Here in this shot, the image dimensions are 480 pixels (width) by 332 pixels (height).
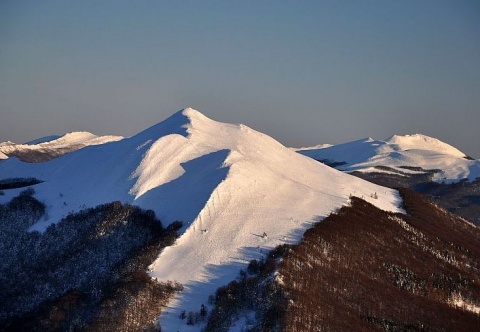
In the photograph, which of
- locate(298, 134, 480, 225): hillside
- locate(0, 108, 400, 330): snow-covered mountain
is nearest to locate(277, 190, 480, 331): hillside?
locate(0, 108, 400, 330): snow-covered mountain

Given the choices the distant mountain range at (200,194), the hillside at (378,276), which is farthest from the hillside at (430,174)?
the hillside at (378,276)

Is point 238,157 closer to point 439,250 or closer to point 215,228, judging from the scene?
point 215,228

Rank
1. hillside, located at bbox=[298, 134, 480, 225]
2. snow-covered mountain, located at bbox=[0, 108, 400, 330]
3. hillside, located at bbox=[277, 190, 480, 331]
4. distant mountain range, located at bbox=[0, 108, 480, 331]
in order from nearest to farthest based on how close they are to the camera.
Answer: hillside, located at bbox=[277, 190, 480, 331] < distant mountain range, located at bbox=[0, 108, 480, 331] < snow-covered mountain, located at bbox=[0, 108, 400, 330] < hillside, located at bbox=[298, 134, 480, 225]

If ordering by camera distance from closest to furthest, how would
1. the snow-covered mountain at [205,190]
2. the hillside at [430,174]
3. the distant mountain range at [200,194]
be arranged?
the distant mountain range at [200,194], the snow-covered mountain at [205,190], the hillside at [430,174]

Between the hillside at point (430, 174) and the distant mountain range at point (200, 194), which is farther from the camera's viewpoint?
the hillside at point (430, 174)

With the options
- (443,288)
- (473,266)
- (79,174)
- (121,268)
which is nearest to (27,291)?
(121,268)

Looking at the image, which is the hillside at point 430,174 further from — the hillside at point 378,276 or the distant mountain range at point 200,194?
the hillside at point 378,276

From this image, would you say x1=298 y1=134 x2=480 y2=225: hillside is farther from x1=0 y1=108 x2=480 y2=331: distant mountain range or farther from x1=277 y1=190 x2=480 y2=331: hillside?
x1=277 y1=190 x2=480 y2=331: hillside
